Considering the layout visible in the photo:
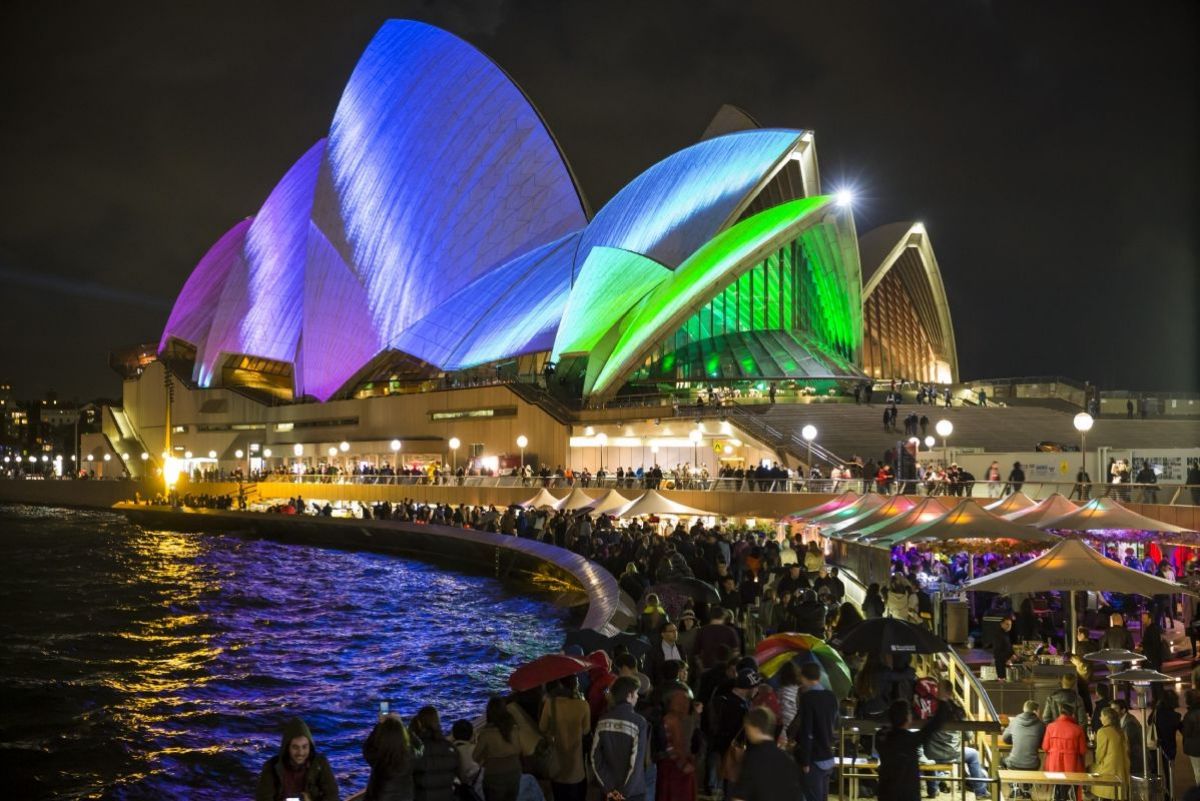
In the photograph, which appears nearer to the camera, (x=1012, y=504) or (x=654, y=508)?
(x=1012, y=504)

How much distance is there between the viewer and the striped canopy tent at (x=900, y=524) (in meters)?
14.0

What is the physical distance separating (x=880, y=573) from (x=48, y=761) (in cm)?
980

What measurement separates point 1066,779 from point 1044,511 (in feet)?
28.1

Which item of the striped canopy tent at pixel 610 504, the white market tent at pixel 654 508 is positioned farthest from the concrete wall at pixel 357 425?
the white market tent at pixel 654 508

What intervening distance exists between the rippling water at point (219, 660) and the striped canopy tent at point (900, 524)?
4781 millimetres

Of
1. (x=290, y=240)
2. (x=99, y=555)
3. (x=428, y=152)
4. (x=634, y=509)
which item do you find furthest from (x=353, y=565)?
(x=290, y=240)

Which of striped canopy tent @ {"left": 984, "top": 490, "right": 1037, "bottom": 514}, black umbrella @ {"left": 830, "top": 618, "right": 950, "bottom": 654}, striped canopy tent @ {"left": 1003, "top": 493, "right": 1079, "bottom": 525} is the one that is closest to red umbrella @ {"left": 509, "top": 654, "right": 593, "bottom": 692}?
black umbrella @ {"left": 830, "top": 618, "right": 950, "bottom": 654}

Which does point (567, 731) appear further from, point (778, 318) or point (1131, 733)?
point (778, 318)

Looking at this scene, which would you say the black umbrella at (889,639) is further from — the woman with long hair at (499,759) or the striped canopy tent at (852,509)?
the striped canopy tent at (852,509)

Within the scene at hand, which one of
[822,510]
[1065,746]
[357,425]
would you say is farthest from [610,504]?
[357,425]

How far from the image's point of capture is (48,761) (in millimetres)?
11078

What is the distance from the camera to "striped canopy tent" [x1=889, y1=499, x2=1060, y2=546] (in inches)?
504

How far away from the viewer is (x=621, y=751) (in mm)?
5480

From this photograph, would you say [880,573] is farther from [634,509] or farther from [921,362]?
[921,362]
